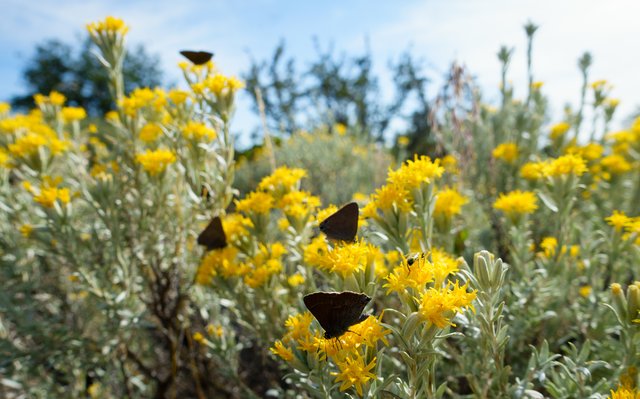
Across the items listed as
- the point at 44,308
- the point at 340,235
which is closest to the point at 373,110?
the point at 44,308

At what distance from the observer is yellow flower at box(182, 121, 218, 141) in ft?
6.97

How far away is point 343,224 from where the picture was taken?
4.22ft

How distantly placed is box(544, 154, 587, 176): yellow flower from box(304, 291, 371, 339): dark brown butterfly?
4.22 ft

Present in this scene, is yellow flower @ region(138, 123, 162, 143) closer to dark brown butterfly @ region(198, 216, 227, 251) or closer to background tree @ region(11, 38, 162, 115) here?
dark brown butterfly @ region(198, 216, 227, 251)

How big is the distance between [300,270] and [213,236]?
0.39m

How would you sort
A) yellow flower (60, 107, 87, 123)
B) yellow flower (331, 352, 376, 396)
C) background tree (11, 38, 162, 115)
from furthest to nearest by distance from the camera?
background tree (11, 38, 162, 115)
yellow flower (60, 107, 87, 123)
yellow flower (331, 352, 376, 396)

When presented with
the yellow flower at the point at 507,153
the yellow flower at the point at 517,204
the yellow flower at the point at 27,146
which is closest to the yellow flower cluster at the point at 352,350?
the yellow flower at the point at 517,204

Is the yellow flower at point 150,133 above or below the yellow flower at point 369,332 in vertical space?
above

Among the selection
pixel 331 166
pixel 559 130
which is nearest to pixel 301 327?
pixel 559 130

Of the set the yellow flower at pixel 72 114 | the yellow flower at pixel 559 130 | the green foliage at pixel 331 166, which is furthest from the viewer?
the green foliage at pixel 331 166

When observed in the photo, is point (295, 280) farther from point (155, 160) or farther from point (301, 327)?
point (155, 160)

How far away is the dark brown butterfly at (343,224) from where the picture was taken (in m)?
1.25

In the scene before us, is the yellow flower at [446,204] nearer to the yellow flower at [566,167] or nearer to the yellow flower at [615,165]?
the yellow flower at [566,167]

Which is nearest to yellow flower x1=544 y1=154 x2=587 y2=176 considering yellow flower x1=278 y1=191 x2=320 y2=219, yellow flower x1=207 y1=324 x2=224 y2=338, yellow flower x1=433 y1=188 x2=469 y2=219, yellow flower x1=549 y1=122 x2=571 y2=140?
yellow flower x1=433 y1=188 x2=469 y2=219
